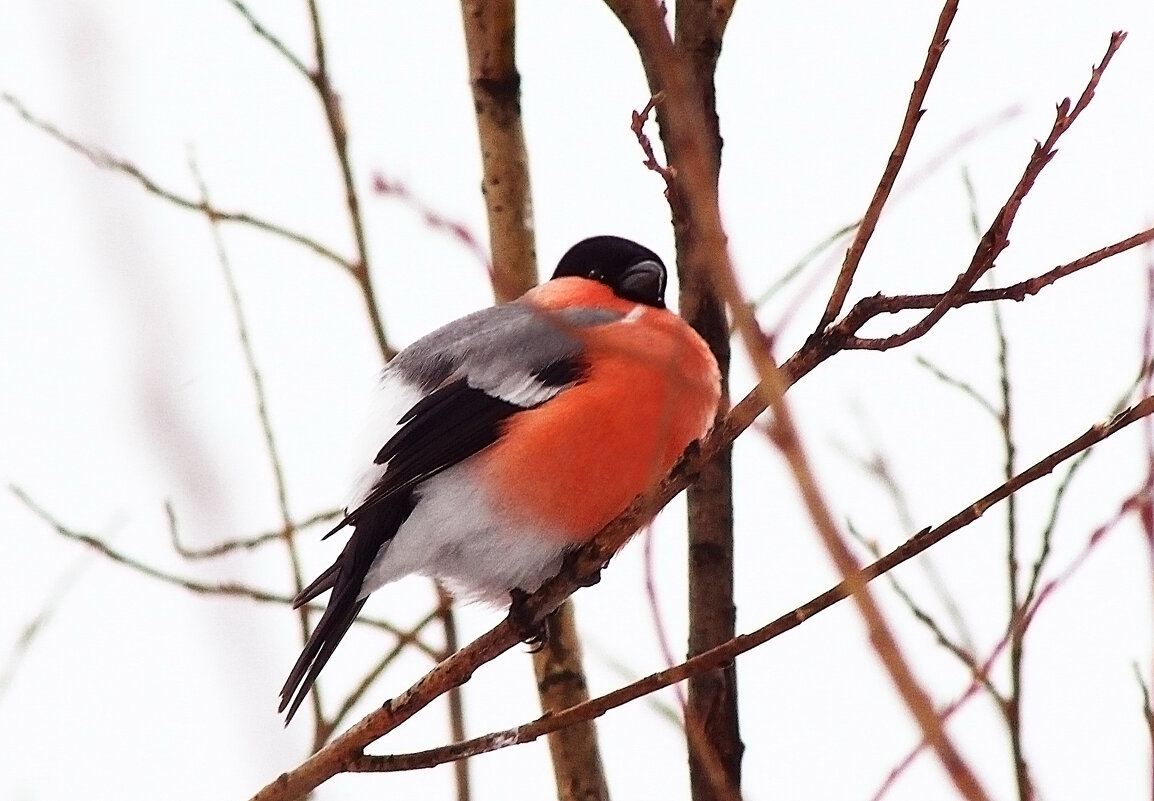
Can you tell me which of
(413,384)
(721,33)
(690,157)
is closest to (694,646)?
(413,384)

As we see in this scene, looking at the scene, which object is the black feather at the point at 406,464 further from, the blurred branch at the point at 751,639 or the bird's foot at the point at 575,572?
the blurred branch at the point at 751,639

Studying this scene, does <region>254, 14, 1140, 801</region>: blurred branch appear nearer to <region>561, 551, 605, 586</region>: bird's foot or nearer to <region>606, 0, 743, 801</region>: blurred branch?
<region>561, 551, 605, 586</region>: bird's foot

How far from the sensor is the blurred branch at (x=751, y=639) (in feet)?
4.84

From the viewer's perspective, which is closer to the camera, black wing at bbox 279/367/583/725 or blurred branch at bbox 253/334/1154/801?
blurred branch at bbox 253/334/1154/801

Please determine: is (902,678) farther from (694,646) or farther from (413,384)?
(413,384)

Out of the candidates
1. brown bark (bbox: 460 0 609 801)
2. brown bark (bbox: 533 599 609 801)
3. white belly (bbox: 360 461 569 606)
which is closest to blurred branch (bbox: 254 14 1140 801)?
white belly (bbox: 360 461 569 606)

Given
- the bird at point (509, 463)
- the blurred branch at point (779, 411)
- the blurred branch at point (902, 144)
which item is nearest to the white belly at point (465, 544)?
the bird at point (509, 463)

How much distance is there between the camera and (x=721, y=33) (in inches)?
109

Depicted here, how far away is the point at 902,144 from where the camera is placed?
57.9 inches

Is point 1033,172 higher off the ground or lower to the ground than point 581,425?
lower

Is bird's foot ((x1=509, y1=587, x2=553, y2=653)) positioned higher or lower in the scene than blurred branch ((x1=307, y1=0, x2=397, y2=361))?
lower

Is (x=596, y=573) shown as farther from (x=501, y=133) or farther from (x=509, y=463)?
(x=501, y=133)

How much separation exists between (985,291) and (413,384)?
1.64 m

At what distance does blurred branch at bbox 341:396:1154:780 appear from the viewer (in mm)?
1476
